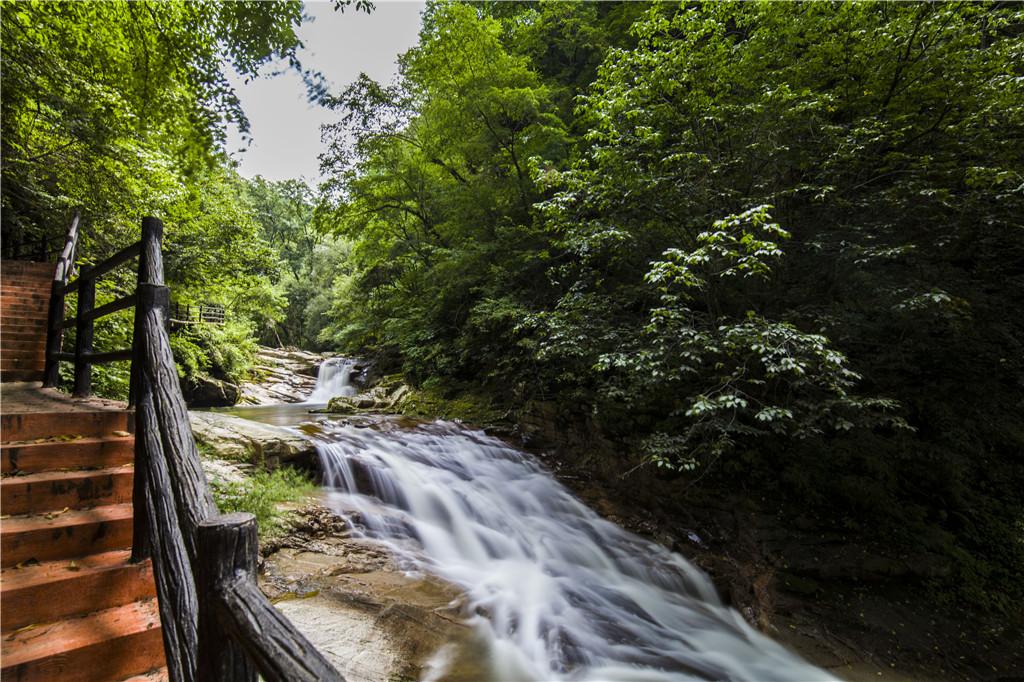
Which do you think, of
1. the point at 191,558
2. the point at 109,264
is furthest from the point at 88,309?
the point at 191,558

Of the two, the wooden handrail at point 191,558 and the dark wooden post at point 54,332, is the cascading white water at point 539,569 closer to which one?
the wooden handrail at point 191,558

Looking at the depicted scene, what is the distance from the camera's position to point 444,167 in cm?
1255

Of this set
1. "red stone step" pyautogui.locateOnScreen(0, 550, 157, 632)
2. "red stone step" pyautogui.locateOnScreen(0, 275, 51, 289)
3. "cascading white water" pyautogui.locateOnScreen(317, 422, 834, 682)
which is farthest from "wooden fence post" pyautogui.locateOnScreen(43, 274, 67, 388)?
"red stone step" pyautogui.locateOnScreen(0, 275, 51, 289)

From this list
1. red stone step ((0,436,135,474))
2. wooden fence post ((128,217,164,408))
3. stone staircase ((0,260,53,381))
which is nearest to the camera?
red stone step ((0,436,135,474))

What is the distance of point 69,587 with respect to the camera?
197 centimetres

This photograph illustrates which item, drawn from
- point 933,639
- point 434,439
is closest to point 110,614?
point 434,439

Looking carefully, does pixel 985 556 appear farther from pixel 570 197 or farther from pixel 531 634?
pixel 570 197

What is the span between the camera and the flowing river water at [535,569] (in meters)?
4.00

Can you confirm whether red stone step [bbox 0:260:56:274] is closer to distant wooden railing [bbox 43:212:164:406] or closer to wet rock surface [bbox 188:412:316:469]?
distant wooden railing [bbox 43:212:164:406]

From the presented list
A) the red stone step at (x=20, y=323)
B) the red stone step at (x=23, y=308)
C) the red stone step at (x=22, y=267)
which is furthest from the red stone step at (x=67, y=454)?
the red stone step at (x=22, y=267)

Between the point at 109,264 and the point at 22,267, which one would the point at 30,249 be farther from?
the point at 109,264

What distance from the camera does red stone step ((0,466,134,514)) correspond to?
2.26 meters

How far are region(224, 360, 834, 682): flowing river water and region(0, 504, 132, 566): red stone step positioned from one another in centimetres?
213

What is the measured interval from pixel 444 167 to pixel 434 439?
814cm
